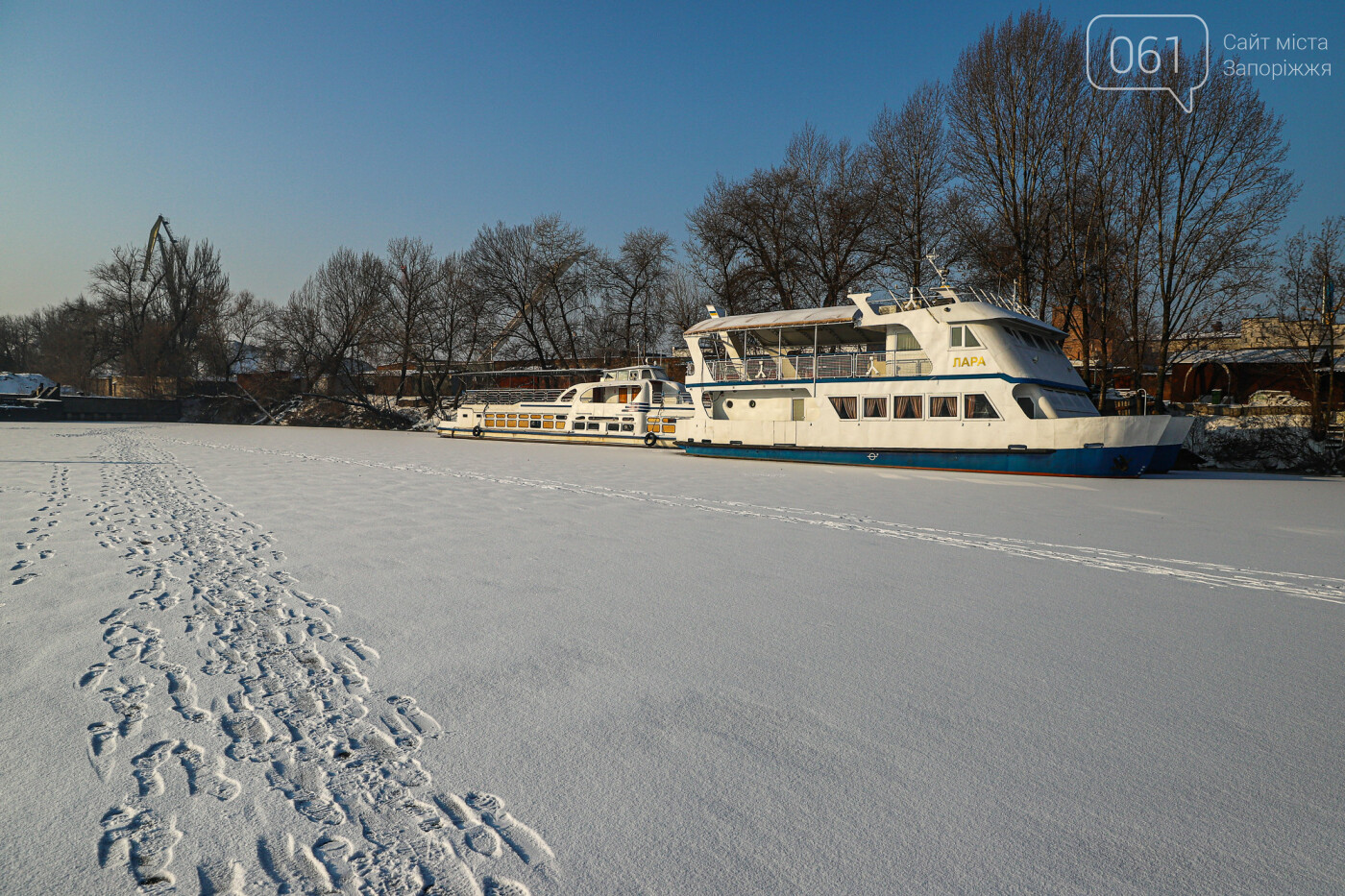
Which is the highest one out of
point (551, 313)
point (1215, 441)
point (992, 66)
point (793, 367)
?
point (992, 66)

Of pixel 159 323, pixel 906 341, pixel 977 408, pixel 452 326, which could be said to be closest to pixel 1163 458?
pixel 977 408

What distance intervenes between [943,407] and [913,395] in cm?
86

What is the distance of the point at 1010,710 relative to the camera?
343 cm

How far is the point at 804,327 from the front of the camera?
2123 cm

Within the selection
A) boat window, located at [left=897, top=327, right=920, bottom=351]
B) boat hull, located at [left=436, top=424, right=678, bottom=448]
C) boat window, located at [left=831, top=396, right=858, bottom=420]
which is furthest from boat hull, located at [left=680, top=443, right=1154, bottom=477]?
boat hull, located at [left=436, top=424, right=678, bottom=448]

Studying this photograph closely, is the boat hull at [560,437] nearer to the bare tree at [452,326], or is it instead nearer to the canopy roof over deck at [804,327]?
the canopy roof over deck at [804,327]

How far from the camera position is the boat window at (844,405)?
65.3ft

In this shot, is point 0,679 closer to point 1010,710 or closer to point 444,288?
point 1010,710

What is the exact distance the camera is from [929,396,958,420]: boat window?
18000 millimetres

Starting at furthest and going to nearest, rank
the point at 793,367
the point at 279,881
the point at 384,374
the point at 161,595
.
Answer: the point at 384,374, the point at 793,367, the point at 161,595, the point at 279,881

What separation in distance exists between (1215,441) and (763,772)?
2623 cm

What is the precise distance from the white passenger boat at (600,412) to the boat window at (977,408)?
9.77 m

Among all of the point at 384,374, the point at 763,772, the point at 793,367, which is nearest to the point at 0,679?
the point at 763,772

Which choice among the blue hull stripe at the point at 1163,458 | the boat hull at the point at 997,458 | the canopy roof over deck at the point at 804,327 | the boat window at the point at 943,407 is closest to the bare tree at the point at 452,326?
the canopy roof over deck at the point at 804,327
